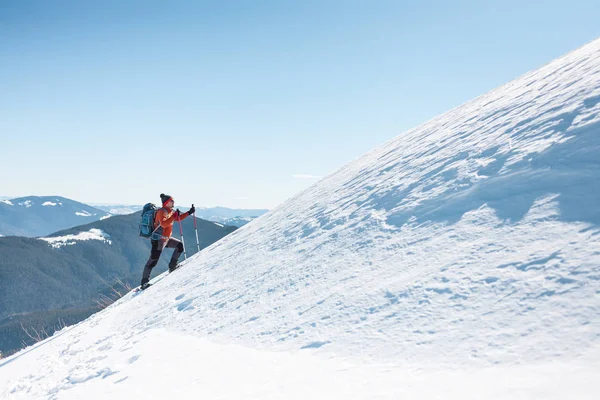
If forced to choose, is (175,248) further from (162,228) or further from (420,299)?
(420,299)

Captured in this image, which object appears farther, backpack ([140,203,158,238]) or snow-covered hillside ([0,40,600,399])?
backpack ([140,203,158,238])

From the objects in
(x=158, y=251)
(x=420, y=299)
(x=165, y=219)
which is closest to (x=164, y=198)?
(x=165, y=219)

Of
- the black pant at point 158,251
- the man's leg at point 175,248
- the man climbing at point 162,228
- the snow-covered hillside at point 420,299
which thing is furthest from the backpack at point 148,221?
the snow-covered hillside at point 420,299

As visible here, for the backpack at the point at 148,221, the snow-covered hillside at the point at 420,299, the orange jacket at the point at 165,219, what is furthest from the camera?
the backpack at the point at 148,221

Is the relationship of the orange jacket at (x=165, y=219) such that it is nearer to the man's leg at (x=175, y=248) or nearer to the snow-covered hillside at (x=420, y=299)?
the man's leg at (x=175, y=248)

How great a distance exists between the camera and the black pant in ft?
32.3

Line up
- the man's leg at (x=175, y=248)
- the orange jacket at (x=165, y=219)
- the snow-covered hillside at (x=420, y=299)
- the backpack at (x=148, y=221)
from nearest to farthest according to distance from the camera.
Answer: the snow-covered hillside at (x=420, y=299) → the orange jacket at (x=165, y=219) → the backpack at (x=148, y=221) → the man's leg at (x=175, y=248)

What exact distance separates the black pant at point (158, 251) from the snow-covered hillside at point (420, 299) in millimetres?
2699

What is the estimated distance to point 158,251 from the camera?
994 cm

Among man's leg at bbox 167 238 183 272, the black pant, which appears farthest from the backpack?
man's leg at bbox 167 238 183 272

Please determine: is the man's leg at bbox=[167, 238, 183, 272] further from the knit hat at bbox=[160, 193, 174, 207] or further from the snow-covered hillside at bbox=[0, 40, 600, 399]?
the snow-covered hillside at bbox=[0, 40, 600, 399]

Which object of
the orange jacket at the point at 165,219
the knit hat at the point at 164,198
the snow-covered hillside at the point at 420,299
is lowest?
the snow-covered hillside at the point at 420,299

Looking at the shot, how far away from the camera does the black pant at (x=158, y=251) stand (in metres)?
9.85

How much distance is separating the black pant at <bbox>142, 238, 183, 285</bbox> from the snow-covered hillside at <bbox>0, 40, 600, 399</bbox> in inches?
106
